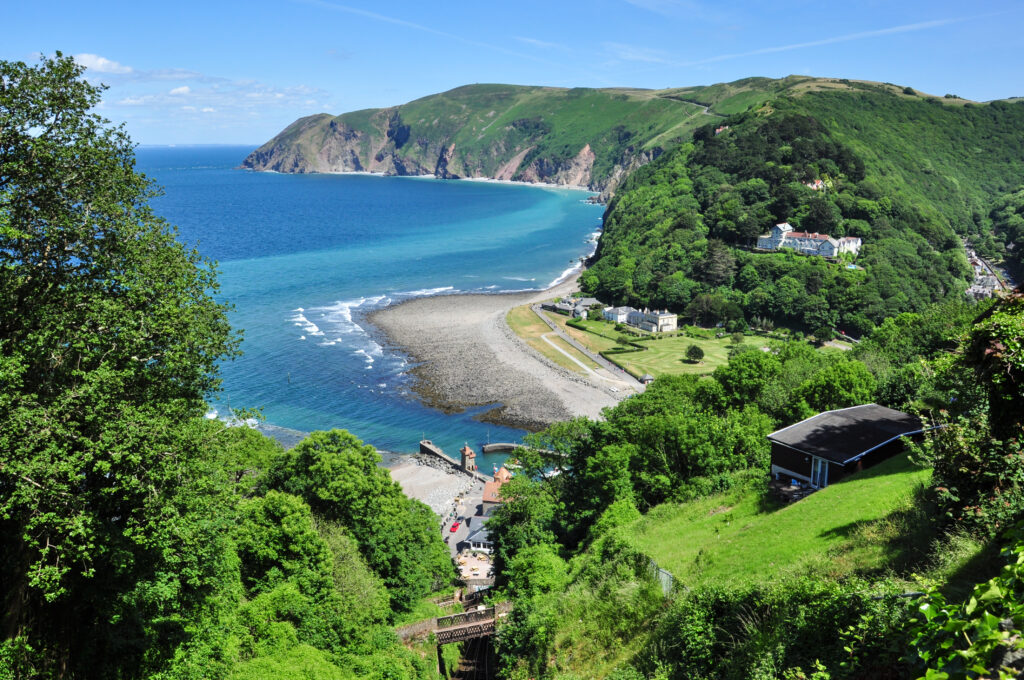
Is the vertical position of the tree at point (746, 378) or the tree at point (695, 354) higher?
the tree at point (746, 378)

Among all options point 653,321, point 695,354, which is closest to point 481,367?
point 695,354

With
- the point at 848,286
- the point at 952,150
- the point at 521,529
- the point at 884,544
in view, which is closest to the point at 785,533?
the point at 884,544

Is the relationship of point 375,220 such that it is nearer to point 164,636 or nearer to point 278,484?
point 278,484

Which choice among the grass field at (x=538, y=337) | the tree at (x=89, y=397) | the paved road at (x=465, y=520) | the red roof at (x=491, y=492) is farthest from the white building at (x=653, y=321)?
the tree at (x=89, y=397)

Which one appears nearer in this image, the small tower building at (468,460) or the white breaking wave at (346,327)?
the small tower building at (468,460)

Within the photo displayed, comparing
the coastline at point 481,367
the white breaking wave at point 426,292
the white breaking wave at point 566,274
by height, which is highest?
the white breaking wave at point 566,274

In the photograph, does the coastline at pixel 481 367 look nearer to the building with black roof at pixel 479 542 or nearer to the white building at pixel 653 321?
the white building at pixel 653 321

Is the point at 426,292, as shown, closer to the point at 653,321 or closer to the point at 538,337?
the point at 538,337
